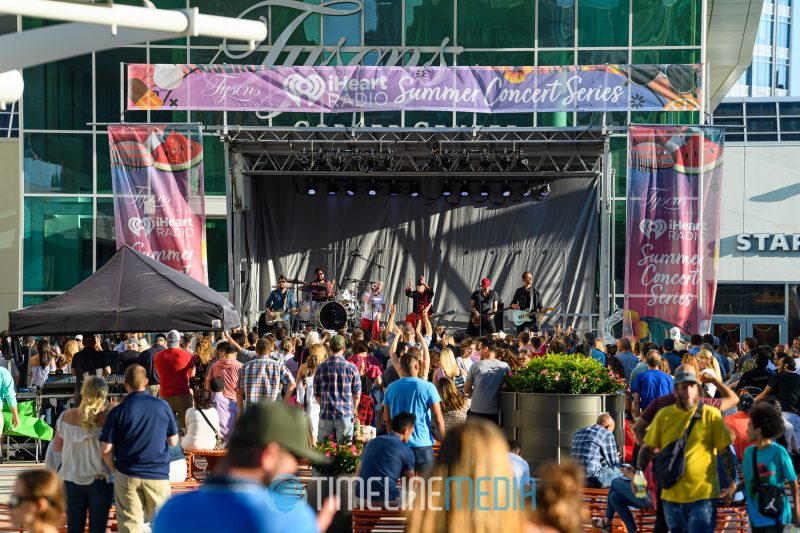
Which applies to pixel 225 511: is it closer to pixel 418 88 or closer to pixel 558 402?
pixel 558 402

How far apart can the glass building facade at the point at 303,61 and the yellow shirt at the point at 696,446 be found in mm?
16520

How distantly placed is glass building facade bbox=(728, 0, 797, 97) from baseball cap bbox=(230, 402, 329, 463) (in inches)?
4239

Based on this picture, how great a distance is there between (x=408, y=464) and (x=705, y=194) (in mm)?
13571

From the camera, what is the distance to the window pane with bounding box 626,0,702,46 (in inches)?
954

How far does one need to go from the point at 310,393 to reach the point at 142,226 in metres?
9.80

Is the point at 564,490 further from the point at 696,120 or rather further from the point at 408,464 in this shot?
the point at 696,120

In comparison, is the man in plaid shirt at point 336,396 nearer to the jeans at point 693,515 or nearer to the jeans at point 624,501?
the jeans at point 624,501

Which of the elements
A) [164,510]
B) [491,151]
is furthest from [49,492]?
[491,151]

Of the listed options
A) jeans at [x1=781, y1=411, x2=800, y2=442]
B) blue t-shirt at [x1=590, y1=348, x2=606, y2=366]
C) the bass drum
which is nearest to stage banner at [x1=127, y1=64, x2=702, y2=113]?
the bass drum

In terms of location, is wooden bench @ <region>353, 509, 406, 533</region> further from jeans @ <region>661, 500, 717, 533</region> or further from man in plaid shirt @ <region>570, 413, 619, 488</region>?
man in plaid shirt @ <region>570, 413, 619, 488</region>

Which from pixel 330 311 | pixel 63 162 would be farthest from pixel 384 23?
pixel 63 162

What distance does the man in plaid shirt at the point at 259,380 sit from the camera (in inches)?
439

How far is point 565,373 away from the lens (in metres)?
11.1

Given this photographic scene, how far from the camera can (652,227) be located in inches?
789
